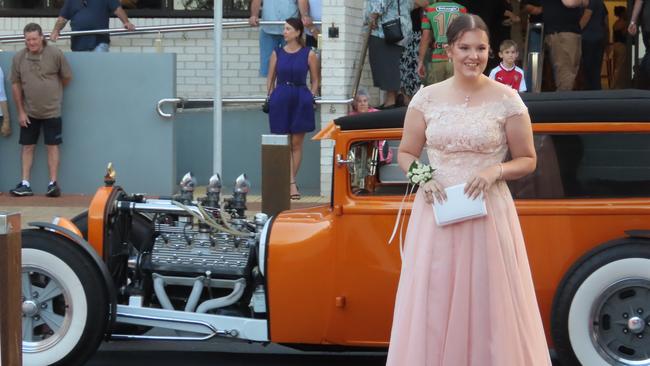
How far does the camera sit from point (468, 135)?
5.35 m

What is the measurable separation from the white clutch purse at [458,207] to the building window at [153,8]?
36.1 feet

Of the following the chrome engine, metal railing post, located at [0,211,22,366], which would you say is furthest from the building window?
metal railing post, located at [0,211,22,366]

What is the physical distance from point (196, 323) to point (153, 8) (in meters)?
10.2

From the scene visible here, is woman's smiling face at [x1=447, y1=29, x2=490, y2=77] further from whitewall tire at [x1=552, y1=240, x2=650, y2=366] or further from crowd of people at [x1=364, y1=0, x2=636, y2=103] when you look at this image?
crowd of people at [x1=364, y1=0, x2=636, y2=103]

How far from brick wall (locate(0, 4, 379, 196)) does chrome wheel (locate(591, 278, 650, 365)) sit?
25.5 feet

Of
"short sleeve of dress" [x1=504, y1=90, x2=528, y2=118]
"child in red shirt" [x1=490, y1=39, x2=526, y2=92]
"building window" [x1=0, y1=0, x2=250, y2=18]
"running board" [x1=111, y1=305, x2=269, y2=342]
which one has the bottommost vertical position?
"running board" [x1=111, y1=305, x2=269, y2=342]

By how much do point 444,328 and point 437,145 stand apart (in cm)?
80

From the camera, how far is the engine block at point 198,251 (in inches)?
279

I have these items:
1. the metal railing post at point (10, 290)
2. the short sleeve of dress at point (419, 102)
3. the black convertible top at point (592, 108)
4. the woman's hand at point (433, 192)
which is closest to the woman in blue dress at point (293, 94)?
the black convertible top at point (592, 108)

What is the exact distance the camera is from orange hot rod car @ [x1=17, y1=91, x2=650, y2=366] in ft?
20.9

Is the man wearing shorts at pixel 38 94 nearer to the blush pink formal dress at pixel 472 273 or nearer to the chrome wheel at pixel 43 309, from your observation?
the chrome wheel at pixel 43 309

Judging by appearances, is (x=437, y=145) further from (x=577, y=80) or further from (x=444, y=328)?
(x=577, y=80)

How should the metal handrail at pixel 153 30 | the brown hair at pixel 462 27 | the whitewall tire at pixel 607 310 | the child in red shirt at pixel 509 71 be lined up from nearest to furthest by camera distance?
the brown hair at pixel 462 27 → the whitewall tire at pixel 607 310 → the child in red shirt at pixel 509 71 → the metal handrail at pixel 153 30

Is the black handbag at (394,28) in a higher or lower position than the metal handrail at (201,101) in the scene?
higher
